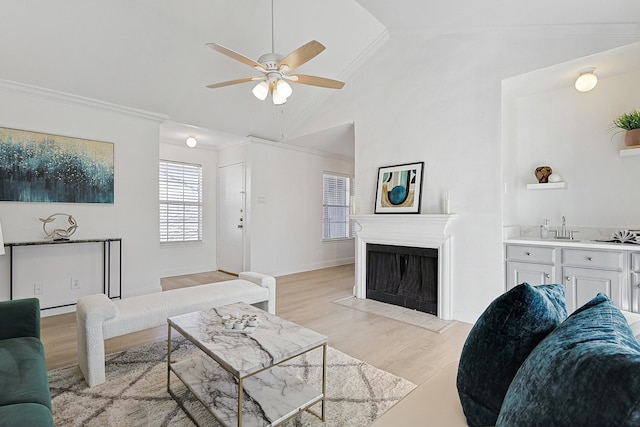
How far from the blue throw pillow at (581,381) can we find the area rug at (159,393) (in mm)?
1340

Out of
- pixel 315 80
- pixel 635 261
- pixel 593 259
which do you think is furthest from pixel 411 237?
pixel 315 80

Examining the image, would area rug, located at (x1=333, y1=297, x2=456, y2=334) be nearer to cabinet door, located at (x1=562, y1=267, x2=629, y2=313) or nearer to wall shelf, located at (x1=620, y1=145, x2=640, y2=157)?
cabinet door, located at (x1=562, y1=267, x2=629, y2=313)

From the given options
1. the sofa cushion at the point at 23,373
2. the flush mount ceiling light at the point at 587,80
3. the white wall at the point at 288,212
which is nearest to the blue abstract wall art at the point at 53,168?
the white wall at the point at 288,212

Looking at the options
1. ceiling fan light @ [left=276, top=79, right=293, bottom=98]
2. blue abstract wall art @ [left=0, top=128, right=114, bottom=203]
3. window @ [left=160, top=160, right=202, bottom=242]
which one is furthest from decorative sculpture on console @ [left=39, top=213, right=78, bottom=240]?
ceiling fan light @ [left=276, top=79, right=293, bottom=98]

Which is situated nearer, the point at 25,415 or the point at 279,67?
the point at 25,415

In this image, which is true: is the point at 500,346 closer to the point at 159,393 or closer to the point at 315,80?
the point at 159,393

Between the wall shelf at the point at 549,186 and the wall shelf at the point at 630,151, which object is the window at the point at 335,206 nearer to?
the wall shelf at the point at 549,186

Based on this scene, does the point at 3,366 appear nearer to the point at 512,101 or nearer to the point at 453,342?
the point at 453,342

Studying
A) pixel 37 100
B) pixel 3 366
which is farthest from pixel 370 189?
pixel 37 100

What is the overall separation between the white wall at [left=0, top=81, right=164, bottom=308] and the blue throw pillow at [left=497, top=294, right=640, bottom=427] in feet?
15.1

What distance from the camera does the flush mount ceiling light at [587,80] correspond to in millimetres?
2994

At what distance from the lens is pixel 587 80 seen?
3004mm

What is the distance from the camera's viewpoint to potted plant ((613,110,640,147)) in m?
2.91

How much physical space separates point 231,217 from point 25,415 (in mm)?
4984
